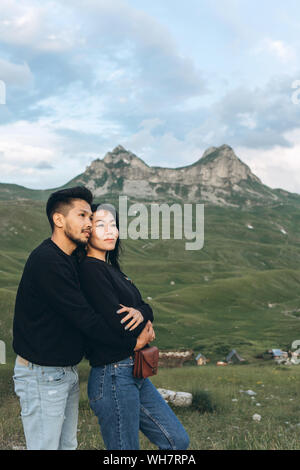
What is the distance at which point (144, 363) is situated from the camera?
5965 millimetres

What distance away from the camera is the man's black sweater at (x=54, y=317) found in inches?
216

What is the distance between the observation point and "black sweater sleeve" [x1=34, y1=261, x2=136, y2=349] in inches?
215

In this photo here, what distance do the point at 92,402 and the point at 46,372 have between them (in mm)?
820

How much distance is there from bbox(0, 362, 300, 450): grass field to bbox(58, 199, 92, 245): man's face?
19.5ft

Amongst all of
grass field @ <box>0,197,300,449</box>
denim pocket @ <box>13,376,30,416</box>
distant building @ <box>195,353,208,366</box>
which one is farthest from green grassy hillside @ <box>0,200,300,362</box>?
denim pocket @ <box>13,376,30,416</box>

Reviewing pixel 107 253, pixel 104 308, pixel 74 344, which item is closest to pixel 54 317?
pixel 74 344

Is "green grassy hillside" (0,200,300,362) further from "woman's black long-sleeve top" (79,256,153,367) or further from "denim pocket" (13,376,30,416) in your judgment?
"woman's black long-sleeve top" (79,256,153,367)

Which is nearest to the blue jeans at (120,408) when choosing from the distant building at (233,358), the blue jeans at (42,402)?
the blue jeans at (42,402)

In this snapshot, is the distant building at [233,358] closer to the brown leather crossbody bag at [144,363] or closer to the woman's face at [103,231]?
the brown leather crossbody bag at [144,363]

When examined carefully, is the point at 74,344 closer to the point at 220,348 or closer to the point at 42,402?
the point at 42,402

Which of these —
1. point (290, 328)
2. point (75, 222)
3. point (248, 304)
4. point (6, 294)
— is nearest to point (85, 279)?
point (75, 222)

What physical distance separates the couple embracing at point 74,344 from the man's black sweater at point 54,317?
13mm

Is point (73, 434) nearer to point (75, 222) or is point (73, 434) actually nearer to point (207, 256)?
point (75, 222)

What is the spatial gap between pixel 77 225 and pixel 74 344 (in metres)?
1.72
